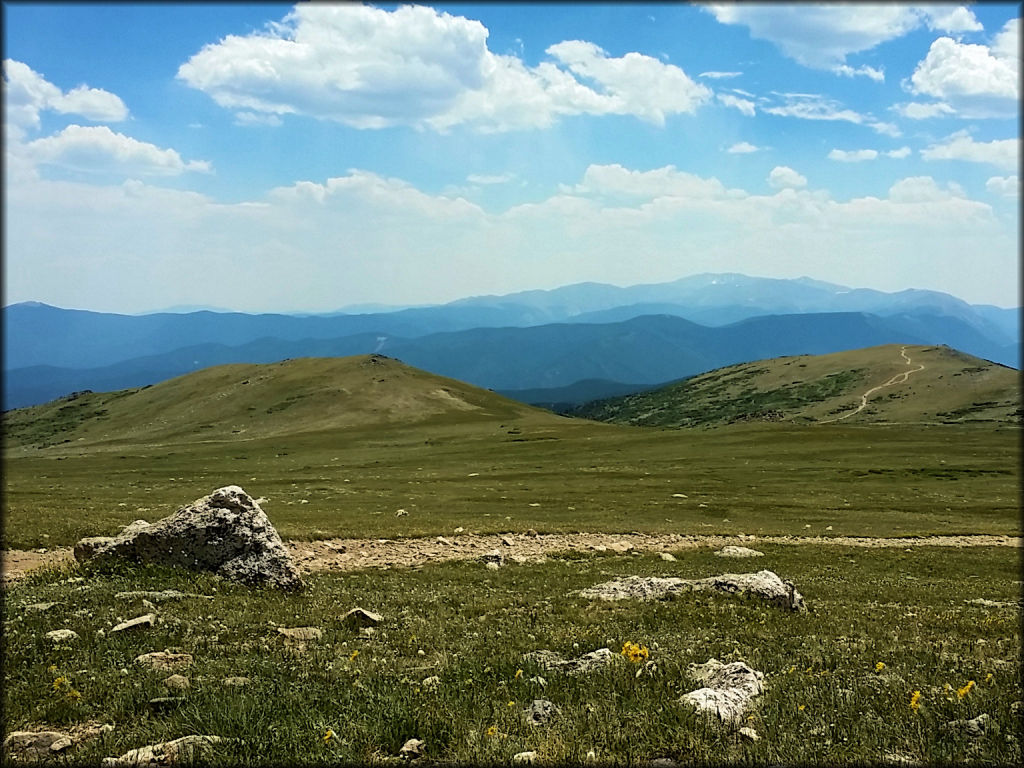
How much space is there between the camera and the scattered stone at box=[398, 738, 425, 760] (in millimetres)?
7910

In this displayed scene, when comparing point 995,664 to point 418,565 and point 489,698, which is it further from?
point 418,565

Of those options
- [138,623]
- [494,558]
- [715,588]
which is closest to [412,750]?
[138,623]

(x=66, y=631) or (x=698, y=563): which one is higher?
(x=66, y=631)

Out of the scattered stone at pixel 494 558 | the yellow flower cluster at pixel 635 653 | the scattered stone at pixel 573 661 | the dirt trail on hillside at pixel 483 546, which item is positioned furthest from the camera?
the scattered stone at pixel 494 558

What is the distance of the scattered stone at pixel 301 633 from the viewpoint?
14.1 metres

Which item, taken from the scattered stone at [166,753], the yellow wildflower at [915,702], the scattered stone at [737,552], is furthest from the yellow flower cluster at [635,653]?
the scattered stone at [737,552]

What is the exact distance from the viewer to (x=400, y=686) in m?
10.4

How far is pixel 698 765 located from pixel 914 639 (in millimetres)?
10464

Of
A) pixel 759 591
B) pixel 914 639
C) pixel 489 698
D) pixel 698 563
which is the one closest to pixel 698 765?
pixel 489 698

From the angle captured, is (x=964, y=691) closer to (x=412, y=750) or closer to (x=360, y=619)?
(x=412, y=750)

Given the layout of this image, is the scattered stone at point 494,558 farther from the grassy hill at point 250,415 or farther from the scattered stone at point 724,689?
the grassy hill at point 250,415

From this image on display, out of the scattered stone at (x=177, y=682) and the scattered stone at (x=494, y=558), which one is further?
the scattered stone at (x=494, y=558)

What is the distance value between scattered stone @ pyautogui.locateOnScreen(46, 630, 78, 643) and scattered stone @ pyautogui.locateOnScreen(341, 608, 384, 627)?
576cm

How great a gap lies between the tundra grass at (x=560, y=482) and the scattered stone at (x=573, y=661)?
71.7 ft
